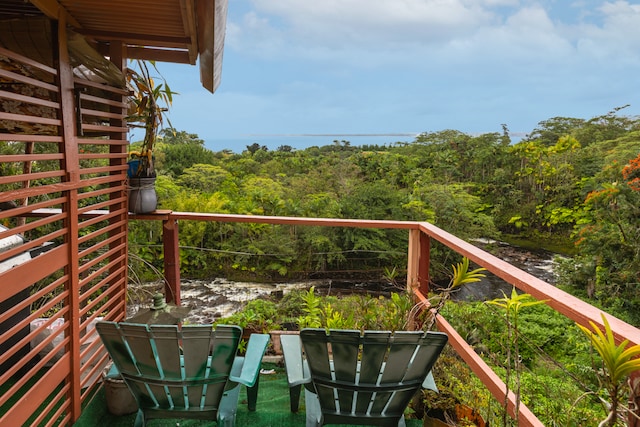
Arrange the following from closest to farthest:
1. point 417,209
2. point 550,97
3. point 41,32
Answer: point 41,32 < point 417,209 < point 550,97

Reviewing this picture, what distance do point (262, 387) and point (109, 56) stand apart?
7.72 ft

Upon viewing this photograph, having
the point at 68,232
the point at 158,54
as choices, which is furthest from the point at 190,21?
the point at 68,232

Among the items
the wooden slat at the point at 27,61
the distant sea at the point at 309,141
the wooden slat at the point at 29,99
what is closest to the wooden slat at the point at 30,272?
the wooden slat at the point at 29,99

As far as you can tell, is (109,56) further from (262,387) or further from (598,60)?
(598,60)

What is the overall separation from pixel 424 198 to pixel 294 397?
10431 mm

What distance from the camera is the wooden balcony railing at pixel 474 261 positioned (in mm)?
1219

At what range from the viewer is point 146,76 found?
2.96 metres

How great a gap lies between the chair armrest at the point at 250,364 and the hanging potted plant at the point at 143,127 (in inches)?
56.6

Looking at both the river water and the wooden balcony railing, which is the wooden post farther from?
the river water

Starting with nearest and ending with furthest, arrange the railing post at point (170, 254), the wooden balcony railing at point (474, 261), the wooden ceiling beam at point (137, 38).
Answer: the wooden balcony railing at point (474, 261) → the wooden ceiling beam at point (137, 38) → the railing post at point (170, 254)

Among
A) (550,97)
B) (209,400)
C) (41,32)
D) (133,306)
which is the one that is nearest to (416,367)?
(209,400)

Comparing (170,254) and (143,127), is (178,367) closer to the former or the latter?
(170,254)

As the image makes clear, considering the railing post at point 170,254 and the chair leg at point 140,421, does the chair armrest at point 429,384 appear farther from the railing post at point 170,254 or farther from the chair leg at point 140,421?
the railing post at point 170,254

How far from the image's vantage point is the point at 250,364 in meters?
1.85
